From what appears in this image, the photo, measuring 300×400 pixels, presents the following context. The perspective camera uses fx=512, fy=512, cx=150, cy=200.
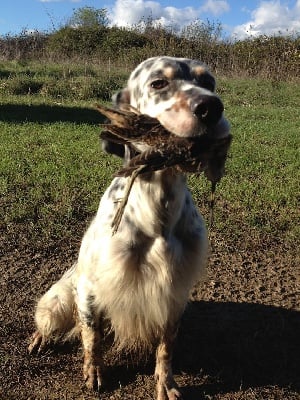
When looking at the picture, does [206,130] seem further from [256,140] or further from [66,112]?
[66,112]

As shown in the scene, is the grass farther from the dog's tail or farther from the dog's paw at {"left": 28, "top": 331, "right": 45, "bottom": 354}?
the dog's paw at {"left": 28, "top": 331, "right": 45, "bottom": 354}

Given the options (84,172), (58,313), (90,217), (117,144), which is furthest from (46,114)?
(117,144)

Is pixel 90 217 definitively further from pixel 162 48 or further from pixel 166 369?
pixel 162 48

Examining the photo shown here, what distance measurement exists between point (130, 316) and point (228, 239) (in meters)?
2.15

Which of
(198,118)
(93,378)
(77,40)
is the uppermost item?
(198,118)

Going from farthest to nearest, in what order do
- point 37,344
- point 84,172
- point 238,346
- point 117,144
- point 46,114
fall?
point 46,114 < point 84,172 < point 238,346 < point 37,344 < point 117,144

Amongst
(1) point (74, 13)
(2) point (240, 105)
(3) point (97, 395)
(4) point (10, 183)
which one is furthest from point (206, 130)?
(1) point (74, 13)

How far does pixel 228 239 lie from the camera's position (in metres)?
5.09

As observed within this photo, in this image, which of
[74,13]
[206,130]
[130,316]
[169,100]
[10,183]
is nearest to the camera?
[206,130]

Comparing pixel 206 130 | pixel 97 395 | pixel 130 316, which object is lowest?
pixel 97 395

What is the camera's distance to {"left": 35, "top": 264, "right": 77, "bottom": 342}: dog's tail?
3.52 m

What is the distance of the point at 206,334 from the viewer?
3.78 meters

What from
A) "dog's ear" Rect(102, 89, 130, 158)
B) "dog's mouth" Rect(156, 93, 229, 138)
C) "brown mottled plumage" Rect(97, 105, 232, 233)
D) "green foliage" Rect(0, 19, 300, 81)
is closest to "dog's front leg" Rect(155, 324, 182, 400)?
"brown mottled plumage" Rect(97, 105, 232, 233)

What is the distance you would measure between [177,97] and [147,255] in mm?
978
